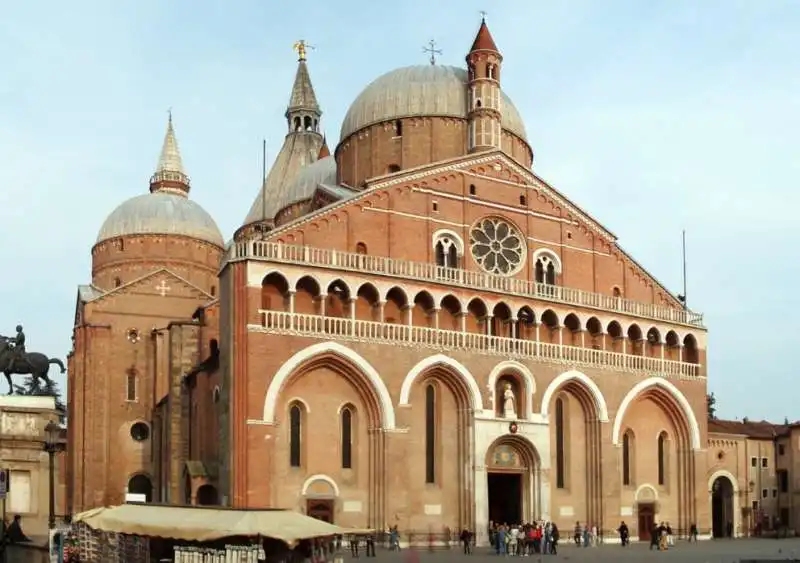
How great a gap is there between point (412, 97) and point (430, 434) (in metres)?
16.2

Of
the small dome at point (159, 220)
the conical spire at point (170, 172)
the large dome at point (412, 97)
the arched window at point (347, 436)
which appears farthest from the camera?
the conical spire at point (170, 172)

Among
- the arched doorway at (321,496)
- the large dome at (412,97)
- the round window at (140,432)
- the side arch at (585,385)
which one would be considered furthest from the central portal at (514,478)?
the round window at (140,432)

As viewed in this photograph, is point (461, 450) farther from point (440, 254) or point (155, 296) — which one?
point (155, 296)

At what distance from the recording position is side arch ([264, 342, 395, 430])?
36.7m

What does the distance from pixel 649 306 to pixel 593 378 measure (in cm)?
467

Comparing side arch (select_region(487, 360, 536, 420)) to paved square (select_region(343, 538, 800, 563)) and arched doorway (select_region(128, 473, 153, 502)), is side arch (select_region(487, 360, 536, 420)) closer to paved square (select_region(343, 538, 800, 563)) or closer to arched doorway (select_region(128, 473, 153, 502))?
paved square (select_region(343, 538, 800, 563))

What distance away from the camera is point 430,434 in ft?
134

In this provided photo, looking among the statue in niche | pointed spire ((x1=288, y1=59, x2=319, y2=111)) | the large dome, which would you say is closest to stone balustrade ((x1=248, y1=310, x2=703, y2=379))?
the statue in niche

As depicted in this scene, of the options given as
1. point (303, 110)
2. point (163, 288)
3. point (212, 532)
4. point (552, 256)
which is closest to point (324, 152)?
point (303, 110)

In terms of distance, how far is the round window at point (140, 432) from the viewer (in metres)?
54.3

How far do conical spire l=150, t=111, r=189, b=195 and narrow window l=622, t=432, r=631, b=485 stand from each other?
3436cm

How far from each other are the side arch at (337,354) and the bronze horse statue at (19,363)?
23.9ft

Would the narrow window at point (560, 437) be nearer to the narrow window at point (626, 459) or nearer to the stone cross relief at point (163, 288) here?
the narrow window at point (626, 459)

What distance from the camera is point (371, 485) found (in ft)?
128
